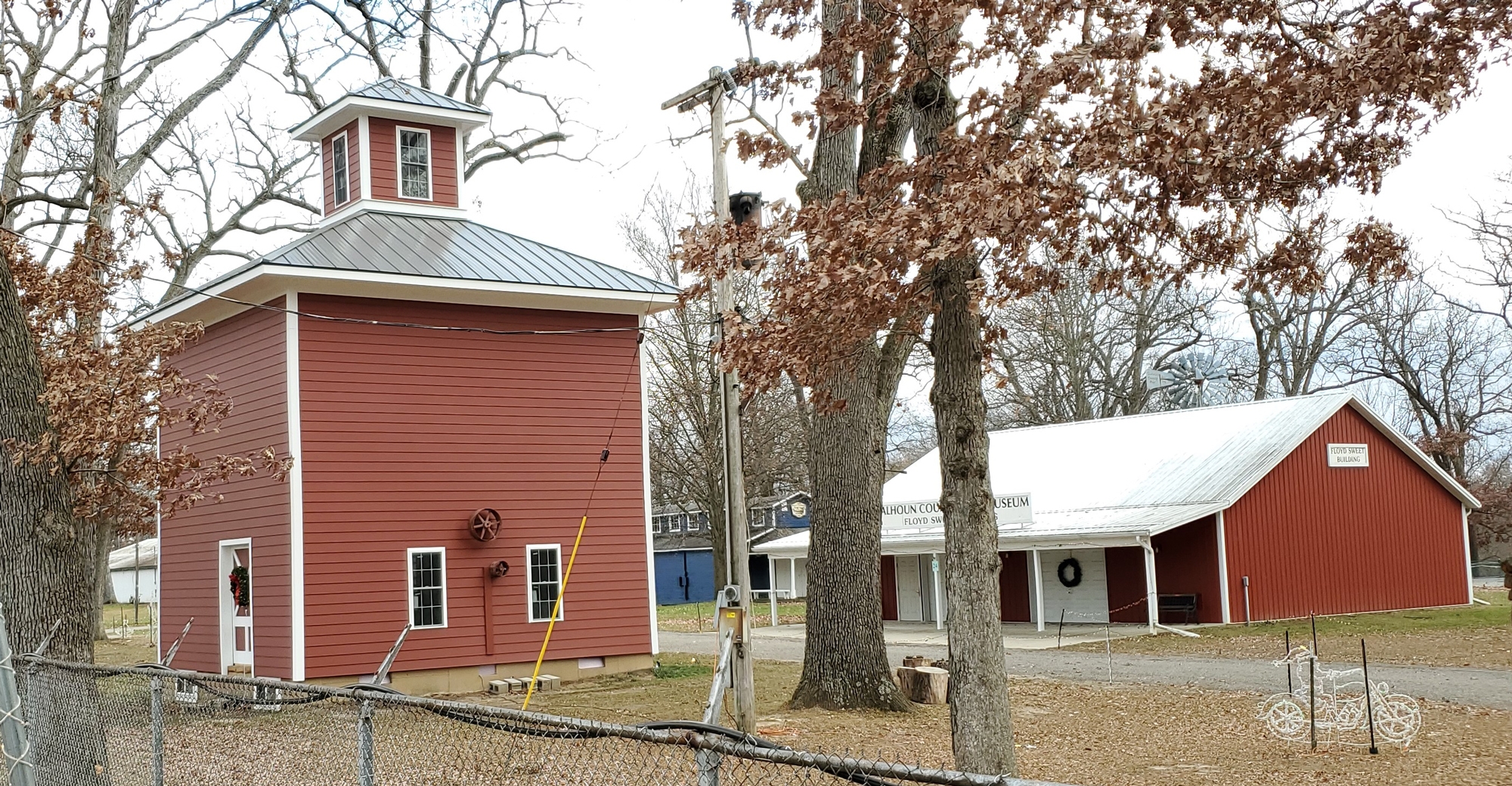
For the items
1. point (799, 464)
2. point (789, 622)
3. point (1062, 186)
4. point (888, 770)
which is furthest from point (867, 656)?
point (799, 464)

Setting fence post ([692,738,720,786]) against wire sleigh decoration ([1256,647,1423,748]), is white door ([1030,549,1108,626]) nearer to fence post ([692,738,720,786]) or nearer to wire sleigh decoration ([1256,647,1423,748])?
wire sleigh decoration ([1256,647,1423,748])

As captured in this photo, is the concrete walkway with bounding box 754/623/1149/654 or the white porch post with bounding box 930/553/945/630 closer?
the concrete walkway with bounding box 754/623/1149/654

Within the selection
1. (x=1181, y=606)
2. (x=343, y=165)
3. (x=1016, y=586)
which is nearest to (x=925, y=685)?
(x=343, y=165)

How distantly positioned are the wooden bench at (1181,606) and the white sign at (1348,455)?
15.3ft

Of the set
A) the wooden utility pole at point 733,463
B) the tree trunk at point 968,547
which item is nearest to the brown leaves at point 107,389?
the wooden utility pole at point 733,463

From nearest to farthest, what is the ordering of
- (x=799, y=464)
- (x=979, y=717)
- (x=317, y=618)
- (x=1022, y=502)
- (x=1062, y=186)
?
(x=1062, y=186)
(x=979, y=717)
(x=317, y=618)
(x=1022, y=502)
(x=799, y=464)

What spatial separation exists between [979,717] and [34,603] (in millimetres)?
6433

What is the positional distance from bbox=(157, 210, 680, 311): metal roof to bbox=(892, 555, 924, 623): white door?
1606 cm

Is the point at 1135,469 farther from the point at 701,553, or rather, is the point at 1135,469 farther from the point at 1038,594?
the point at 701,553

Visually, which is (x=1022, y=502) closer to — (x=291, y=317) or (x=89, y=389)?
(x=291, y=317)

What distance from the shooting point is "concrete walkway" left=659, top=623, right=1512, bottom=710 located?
17.5m

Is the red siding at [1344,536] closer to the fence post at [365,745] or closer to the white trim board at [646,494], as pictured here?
the white trim board at [646,494]

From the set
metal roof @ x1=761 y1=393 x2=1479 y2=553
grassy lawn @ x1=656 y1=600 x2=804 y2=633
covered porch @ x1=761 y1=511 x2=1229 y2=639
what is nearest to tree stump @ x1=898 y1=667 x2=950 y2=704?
covered porch @ x1=761 y1=511 x2=1229 y2=639

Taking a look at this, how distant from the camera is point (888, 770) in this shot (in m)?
4.01
